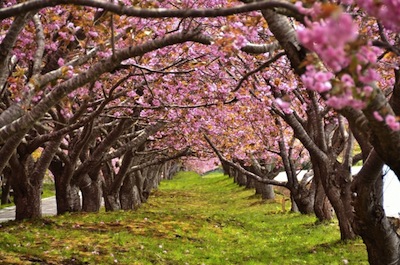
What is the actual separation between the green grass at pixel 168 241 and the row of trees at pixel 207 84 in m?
1.05

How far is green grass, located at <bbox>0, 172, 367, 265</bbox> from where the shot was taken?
12.1m

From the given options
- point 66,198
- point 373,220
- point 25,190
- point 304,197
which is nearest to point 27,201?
point 25,190

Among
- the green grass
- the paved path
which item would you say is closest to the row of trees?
the green grass

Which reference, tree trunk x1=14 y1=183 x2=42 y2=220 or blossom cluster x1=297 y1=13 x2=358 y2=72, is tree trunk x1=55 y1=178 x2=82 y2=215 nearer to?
tree trunk x1=14 y1=183 x2=42 y2=220

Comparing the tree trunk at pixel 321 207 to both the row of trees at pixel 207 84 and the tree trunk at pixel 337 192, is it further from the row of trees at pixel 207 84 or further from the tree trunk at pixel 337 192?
the tree trunk at pixel 337 192

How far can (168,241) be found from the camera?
50.8 feet

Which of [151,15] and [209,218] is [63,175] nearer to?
[209,218]

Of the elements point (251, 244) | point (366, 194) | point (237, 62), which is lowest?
point (251, 244)

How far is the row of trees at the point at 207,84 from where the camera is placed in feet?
12.4

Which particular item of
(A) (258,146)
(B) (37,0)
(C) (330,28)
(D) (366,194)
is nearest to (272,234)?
(A) (258,146)

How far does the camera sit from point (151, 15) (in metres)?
4.64

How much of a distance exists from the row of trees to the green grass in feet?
3.44

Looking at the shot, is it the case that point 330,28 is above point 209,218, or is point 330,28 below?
above

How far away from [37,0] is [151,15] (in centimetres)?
121
